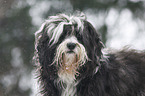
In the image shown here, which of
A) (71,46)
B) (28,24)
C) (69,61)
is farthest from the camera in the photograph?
(28,24)

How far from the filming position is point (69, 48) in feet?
12.7

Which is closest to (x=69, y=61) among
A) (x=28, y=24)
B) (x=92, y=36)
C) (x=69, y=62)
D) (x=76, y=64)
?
(x=69, y=62)

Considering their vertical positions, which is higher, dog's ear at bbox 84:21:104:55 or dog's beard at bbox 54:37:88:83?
dog's ear at bbox 84:21:104:55

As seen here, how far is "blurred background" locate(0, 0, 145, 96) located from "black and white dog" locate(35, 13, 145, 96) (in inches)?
173

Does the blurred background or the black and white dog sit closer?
the black and white dog

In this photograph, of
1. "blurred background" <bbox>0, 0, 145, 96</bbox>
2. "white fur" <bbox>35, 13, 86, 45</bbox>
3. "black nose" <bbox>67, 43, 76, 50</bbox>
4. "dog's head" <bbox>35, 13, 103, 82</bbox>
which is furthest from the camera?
"blurred background" <bbox>0, 0, 145, 96</bbox>

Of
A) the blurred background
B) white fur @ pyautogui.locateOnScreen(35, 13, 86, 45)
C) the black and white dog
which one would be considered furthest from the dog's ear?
the blurred background

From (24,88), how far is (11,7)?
3.09 meters

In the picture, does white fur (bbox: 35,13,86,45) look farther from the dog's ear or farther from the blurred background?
the blurred background

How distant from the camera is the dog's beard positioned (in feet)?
12.7

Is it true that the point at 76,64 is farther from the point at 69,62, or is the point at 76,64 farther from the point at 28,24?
the point at 28,24

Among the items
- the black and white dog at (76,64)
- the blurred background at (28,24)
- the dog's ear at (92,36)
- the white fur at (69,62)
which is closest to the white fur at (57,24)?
the black and white dog at (76,64)

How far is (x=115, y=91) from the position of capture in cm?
421

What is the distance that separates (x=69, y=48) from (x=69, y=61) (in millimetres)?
279
